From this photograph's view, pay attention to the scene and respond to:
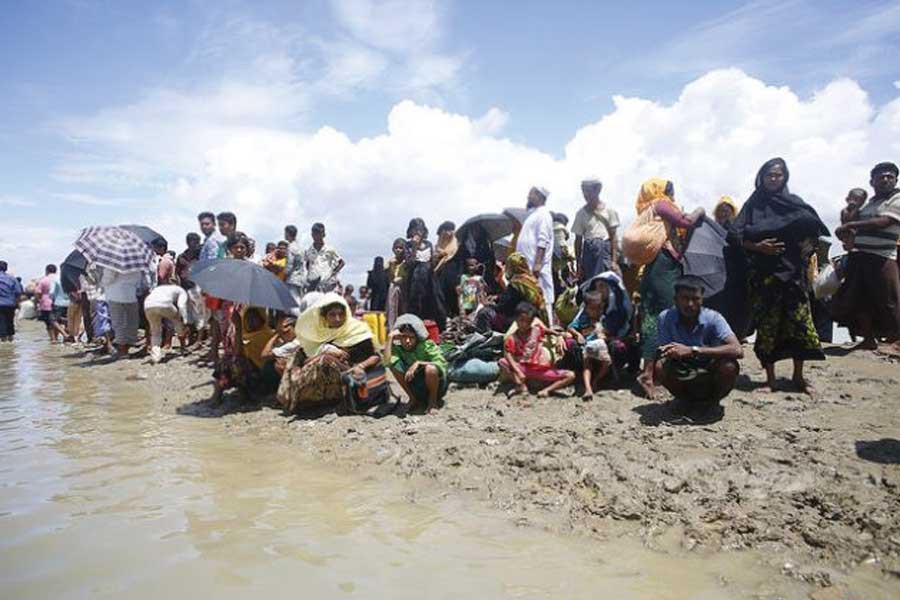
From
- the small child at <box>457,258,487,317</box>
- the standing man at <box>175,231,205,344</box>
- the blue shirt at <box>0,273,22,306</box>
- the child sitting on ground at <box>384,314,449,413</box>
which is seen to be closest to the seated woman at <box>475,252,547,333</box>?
the child sitting on ground at <box>384,314,449,413</box>

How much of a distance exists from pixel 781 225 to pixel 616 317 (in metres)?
1.65

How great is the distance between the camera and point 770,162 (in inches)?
202

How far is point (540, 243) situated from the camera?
7031 millimetres

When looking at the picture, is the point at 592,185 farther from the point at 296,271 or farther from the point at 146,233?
→ the point at 146,233

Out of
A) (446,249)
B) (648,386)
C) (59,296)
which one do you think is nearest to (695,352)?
(648,386)

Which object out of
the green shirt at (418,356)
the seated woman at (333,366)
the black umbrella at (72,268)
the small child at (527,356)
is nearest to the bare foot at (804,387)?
the small child at (527,356)

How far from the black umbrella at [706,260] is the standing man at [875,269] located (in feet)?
3.54

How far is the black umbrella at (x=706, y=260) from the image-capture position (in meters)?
5.50

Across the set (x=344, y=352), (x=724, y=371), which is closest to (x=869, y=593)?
(x=724, y=371)

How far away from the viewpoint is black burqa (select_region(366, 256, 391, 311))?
1154 cm

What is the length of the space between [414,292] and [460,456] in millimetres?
4565

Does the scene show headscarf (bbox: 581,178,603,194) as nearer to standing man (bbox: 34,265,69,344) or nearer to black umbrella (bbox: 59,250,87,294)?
black umbrella (bbox: 59,250,87,294)

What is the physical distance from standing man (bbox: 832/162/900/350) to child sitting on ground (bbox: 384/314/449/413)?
393 centimetres

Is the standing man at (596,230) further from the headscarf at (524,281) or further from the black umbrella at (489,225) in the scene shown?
the black umbrella at (489,225)
